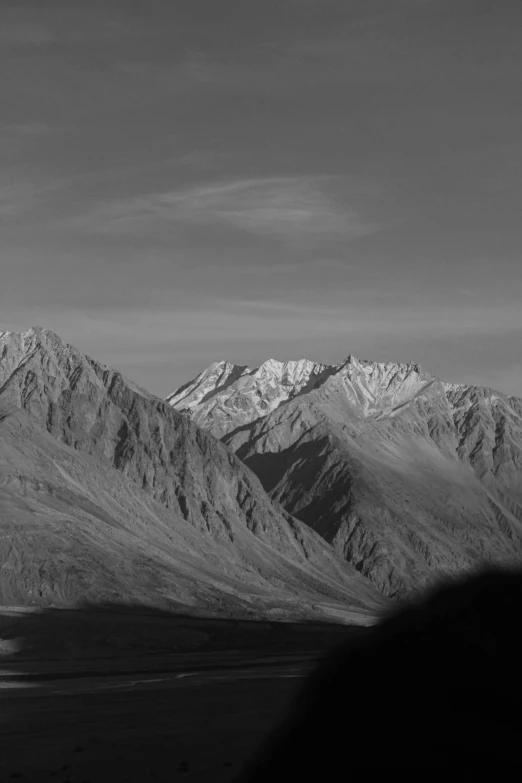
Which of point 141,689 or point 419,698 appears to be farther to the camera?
point 141,689

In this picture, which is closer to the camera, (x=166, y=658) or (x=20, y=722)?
(x=20, y=722)

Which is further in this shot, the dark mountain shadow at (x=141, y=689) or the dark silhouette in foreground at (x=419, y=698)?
the dark mountain shadow at (x=141, y=689)

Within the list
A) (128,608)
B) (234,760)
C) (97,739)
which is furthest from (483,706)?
(128,608)

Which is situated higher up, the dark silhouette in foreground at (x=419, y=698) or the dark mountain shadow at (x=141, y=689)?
the dark silhouette in foreground at (x=419, y=698)

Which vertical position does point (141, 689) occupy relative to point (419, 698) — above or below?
below

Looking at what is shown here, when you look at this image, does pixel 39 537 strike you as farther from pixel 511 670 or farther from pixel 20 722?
pixel 511 670
